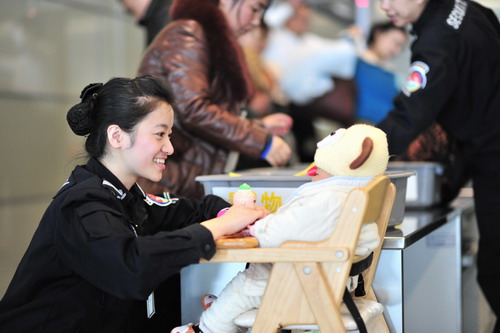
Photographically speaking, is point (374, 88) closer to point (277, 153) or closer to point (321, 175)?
point (277, 153)

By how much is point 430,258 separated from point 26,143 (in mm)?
2008

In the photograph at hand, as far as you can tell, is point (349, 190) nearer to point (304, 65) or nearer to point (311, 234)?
point (311, 234)

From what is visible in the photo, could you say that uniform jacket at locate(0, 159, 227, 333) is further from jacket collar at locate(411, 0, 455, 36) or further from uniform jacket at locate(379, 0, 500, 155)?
jacket collar at locate(411, 0, 455, 36)

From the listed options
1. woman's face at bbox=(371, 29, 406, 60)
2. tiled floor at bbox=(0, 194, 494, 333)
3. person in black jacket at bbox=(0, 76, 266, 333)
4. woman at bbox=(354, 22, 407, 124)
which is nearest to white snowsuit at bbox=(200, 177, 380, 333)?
person in black jacket at bbox=(0, 76, 266, 333)

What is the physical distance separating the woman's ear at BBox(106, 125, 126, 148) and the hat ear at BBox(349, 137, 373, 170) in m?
0.57

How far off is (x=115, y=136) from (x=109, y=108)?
7cm

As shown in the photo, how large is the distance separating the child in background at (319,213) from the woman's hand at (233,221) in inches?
1.2

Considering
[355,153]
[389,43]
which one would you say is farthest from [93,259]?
[389,43]

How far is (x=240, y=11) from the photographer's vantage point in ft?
9.16

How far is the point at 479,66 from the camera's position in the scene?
251 cm

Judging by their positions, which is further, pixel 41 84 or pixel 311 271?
pixel 41 84

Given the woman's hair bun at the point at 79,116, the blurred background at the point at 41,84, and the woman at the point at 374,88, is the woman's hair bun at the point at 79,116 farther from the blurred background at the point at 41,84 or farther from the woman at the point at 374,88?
the woman at the point at 374,88

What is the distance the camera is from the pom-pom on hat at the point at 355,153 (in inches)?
62.4

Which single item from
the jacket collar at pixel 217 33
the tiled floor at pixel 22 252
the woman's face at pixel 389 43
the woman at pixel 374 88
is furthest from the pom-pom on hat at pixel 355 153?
the woman's face at pixel 389 43
